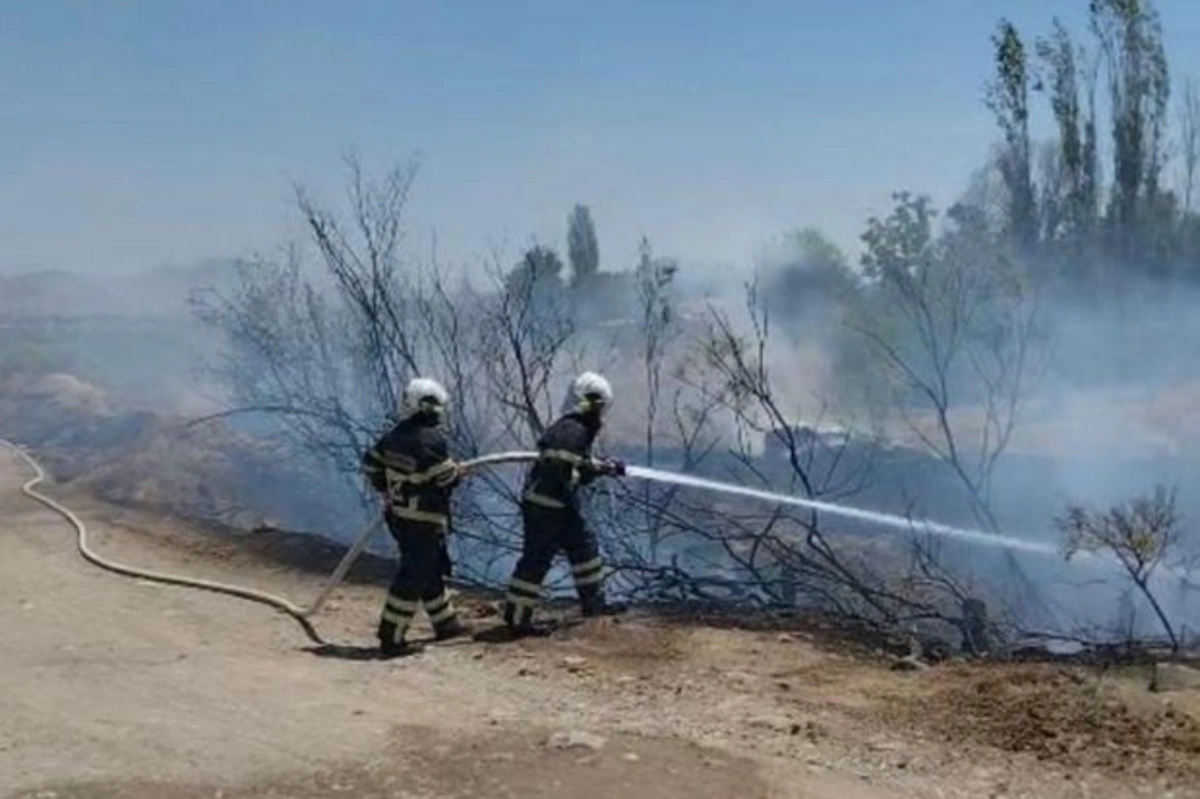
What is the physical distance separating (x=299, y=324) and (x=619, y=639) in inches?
536

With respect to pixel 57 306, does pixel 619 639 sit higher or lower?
lower

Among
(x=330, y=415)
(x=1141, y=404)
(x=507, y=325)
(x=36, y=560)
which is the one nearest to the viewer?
(x=36, y=560)

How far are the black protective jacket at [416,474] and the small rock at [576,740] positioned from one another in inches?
79.6

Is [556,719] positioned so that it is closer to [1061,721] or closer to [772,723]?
[772,723]

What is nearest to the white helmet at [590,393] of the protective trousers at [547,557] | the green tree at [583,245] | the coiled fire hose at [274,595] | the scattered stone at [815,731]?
the coiled fire hose at [274,595]

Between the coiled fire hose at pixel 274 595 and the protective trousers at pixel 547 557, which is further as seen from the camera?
the coiled fire hose at pixel 274 595

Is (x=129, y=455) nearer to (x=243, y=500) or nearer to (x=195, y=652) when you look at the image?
(x=243, y=500)

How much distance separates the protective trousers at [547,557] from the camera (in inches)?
295

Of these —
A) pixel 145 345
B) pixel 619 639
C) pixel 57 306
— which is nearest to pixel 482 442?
pixel 619 639

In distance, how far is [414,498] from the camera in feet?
23.7

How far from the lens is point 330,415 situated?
16.3 metres

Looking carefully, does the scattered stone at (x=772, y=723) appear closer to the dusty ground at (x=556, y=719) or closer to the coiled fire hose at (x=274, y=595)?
the dusty ground at (x=556, y=719)

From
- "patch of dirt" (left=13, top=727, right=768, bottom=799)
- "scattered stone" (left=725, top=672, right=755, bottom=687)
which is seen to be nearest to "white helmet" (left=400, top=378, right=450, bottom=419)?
"scattered stone" (left=725, top=672, right=755, bottom=687)

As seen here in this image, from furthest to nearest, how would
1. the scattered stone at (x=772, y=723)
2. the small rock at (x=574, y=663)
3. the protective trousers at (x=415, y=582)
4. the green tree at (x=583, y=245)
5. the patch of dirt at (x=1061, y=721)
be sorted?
the green tree at (x=583, y=245)
the protective trousers at (x=415, y=582)
the small rock at (x=574, y=663)
the scattered stone at (x=772, y=723)
the patch of dirt at (x=1061, y=721)
